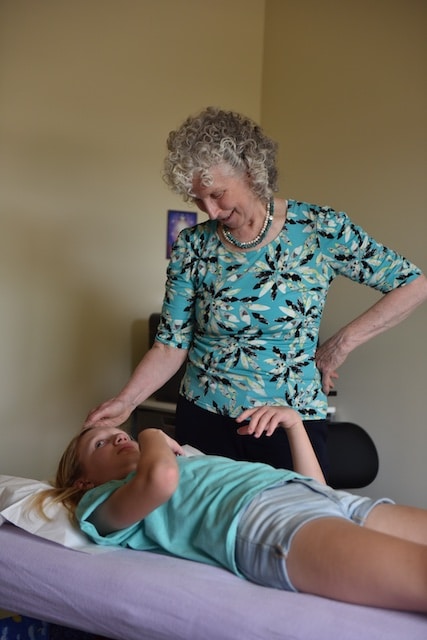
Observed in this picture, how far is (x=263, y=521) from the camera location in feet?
4.32

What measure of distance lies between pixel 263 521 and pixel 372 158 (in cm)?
196

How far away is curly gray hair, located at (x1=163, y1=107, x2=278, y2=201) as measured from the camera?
1811 mm

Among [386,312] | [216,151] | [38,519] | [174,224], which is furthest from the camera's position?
[174,224]

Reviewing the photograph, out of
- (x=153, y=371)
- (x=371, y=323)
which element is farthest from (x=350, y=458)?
(x=153, y=371)

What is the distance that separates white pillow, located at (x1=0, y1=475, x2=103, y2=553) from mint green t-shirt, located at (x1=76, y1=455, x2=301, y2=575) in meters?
0.03

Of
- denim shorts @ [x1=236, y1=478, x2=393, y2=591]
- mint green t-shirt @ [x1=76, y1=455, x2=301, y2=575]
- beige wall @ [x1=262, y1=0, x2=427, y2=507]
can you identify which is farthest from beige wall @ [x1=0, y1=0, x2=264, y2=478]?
denim shorts @ [x1=236, y1=478, x2=393, y2=591]

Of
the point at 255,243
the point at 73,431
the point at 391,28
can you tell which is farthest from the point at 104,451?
the point at 391,28

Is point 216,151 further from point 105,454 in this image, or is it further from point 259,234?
point 105,454

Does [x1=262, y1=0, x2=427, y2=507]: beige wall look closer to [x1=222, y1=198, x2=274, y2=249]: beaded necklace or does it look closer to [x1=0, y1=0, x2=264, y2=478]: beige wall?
[x1=0, y1=0, x2=264, y2=478]: beige wall

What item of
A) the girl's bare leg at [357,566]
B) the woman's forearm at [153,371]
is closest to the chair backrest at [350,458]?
the woman's forearm at [153,371]

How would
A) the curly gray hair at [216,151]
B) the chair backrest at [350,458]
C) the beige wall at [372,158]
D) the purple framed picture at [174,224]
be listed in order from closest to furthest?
1. the curly gray hair at [216,151]
2. the chair backrest at [350,458]
3. the beige wall at [372,158]
4. the purple framed picture at [174,224]

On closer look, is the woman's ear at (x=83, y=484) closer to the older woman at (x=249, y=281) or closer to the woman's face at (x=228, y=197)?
the older woman at (x=249, y=281)

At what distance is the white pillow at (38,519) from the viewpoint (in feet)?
4.84

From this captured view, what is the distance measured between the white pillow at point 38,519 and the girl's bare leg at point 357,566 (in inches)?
17.8
